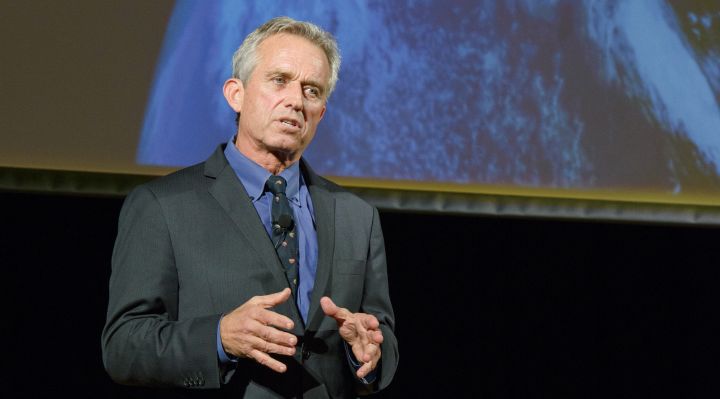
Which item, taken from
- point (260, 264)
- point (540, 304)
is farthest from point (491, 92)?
point (260, 264)

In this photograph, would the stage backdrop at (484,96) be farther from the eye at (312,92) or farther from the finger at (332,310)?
the finger at (332,310)

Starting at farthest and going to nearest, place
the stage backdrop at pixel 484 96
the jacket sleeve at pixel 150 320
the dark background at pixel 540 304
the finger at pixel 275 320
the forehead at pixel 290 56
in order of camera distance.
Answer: the dark background at pixel 540 304 → the stage backdrop at pixel 484 96 → the forehead at pixel 290 56 → the jacket sleeve at pixel 150 320 → the finger at pixel 275 320

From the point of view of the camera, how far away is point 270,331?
131 cm

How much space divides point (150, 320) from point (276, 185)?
33cm

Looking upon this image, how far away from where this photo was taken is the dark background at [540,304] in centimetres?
293

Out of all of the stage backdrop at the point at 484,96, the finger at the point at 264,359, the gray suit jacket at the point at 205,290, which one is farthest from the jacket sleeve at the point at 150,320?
the stage backdrop at the point at 484,96

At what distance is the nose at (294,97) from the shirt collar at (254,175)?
0.39ft

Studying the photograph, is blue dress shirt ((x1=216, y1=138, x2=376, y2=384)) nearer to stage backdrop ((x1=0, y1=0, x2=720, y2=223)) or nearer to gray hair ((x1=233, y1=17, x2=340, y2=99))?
gray hair ((x1=233, y1=17, x2=340, y2=99))

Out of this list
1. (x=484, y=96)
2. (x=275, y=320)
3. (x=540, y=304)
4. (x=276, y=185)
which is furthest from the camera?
(x=540, y=304)

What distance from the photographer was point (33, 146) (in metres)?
2.58

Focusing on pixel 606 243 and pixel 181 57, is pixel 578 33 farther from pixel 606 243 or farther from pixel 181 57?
pixel 181 57

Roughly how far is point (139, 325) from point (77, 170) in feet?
4.17

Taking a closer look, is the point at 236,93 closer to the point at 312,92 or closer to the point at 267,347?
the point at 312,92

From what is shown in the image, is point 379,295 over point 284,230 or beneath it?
beneath
